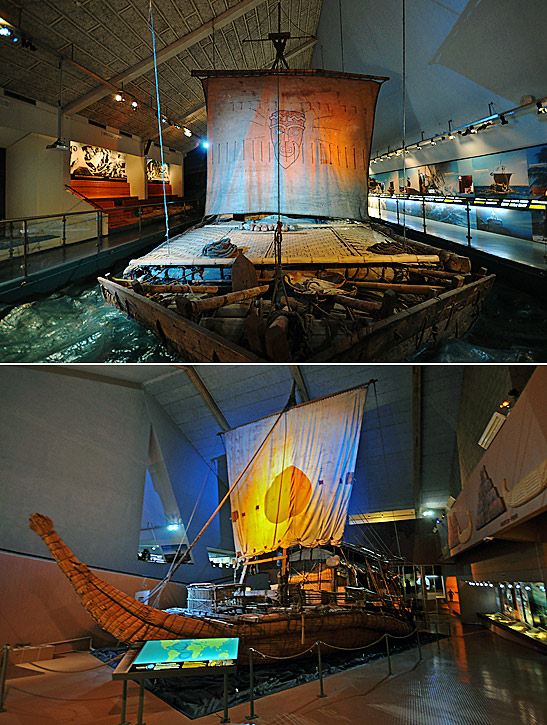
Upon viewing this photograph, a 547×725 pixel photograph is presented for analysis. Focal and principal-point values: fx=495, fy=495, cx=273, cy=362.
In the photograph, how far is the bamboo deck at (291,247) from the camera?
121 inches

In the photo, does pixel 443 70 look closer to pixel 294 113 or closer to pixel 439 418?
pixel 294 113

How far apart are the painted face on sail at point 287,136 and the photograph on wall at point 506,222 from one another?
1.33 meters

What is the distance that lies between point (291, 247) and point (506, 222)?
4.41ft

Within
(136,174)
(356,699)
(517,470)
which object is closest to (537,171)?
(136,174)

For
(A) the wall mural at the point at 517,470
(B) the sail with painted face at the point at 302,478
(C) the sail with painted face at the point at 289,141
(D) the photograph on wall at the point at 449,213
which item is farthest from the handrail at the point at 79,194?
(B) the sail with painted face at the point at 302,478

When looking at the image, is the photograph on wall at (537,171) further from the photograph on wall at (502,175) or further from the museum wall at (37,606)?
the museum wall at (37,606)

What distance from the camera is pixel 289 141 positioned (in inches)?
137

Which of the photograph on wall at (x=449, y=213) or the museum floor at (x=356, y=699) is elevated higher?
the photograph on wall at (x=449, y=213)

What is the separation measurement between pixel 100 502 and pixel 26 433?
1.88m

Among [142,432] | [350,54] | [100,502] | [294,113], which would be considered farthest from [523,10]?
[142,432]

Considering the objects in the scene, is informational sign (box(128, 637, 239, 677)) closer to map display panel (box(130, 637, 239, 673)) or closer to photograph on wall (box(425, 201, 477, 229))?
map display panel (box(130, 637, 239, 673))

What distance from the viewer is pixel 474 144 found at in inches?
106

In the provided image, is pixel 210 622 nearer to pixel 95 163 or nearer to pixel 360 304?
pixel 360 304

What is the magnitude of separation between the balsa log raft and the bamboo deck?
11.4ft
